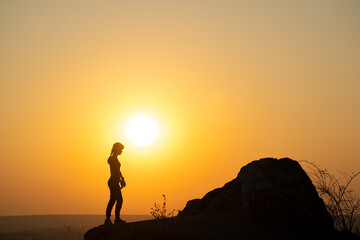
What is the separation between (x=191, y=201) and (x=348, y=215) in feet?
17.9

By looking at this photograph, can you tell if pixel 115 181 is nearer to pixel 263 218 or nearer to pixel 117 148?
pixel 117 148

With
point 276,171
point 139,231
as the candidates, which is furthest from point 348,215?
point 139,231

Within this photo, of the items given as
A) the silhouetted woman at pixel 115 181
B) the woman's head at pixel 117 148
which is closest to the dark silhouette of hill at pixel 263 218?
the silhouetted woman at pixel 115 181

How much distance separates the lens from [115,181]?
14.8m

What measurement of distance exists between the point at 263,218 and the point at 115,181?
489 centimetres

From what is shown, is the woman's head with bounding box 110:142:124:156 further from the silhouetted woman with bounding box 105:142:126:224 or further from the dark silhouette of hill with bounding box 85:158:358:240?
the dark silhouette of hill with bounding box 85:158:358:240

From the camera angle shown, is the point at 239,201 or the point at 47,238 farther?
the point at 47,238

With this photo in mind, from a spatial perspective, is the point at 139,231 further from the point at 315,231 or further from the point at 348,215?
the point at 348,215

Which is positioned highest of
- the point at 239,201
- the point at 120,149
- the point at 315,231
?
the point at 120,149

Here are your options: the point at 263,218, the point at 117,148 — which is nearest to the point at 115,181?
the point at 117,148

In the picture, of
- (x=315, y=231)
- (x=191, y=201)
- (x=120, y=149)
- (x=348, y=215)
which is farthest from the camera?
(x=191, y=201)

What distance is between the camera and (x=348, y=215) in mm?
13539

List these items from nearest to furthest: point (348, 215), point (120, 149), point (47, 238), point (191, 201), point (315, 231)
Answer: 1. point (315, 231)
2. point (348, 215)
3. point (120, 149)
4. point (191, 201)
5. point (47, 238)

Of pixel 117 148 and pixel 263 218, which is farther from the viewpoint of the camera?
pixel 117 148
